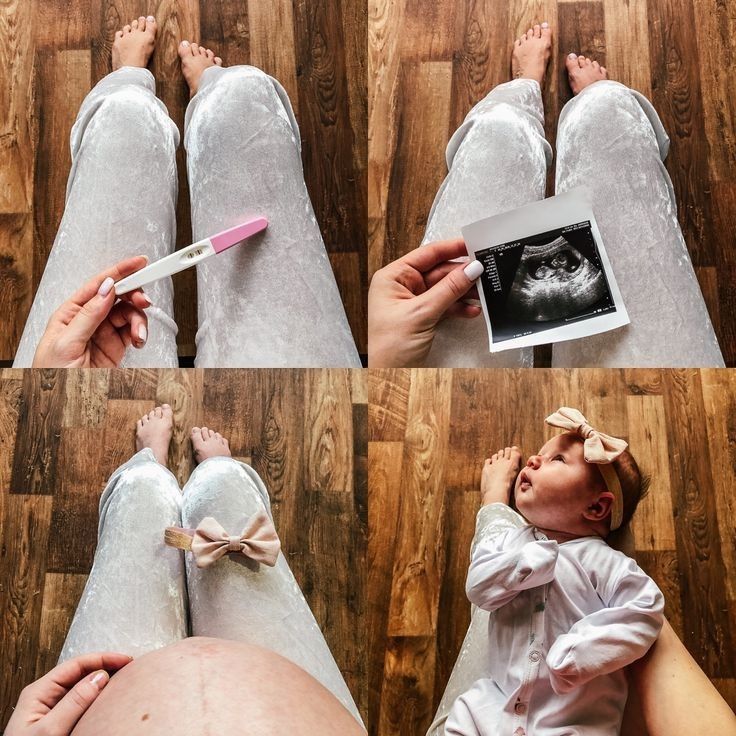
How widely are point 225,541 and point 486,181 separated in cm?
74

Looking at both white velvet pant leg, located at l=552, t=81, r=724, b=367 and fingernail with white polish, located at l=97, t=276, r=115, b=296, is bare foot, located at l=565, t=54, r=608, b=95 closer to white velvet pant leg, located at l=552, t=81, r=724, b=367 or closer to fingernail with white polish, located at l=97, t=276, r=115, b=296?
white velvet pant leg, located at l=552, t=81, r=724, b=367

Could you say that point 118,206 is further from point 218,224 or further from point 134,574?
point 134,574

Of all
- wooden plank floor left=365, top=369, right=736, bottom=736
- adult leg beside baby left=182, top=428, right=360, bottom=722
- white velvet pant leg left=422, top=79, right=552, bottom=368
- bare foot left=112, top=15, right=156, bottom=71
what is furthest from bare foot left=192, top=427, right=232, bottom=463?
bare foot left=112, top=15, right=156, bottom=71

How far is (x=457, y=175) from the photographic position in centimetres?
133

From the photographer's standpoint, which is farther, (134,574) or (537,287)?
(537,287)

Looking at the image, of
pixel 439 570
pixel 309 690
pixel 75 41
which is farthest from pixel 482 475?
pixel 75 41

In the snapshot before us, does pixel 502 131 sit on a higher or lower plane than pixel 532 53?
lower

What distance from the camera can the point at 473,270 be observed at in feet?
3.99

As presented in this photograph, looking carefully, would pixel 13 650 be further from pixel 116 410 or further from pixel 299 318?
pixel 299 318

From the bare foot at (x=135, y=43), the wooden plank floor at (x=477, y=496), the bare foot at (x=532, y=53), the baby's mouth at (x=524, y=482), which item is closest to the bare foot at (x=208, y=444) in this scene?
the wooden plank floor at (x=477, y=496)

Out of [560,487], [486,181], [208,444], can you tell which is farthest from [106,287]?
[560,487]

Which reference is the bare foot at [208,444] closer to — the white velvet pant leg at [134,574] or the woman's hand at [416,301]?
the white velvet pant leg at [134,574]

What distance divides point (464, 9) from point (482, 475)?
0.91m

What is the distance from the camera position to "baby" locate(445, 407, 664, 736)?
1.01m
